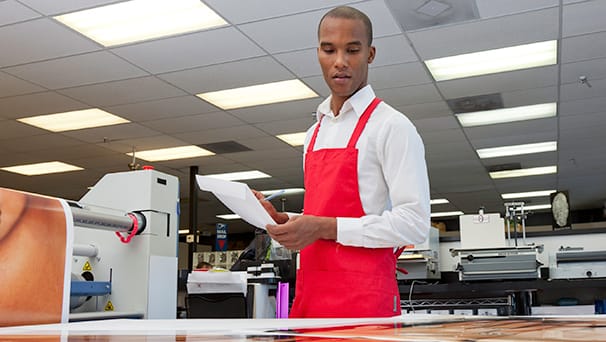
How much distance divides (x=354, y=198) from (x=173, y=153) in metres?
7.25

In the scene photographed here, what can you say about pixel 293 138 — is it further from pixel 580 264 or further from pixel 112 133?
pixel 580 264

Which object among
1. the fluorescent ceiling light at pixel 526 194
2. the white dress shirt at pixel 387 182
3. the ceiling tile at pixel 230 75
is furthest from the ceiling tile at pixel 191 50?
the fluorescent ceiling light at pixel 526 194

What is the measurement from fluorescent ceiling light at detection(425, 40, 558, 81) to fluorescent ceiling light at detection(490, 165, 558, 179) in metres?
4.43

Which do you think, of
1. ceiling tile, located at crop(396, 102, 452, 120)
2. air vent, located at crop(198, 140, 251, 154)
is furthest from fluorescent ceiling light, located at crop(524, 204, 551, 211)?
air vent, located at crop(198, 140, 251, 154)

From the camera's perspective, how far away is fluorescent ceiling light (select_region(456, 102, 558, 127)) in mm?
6714

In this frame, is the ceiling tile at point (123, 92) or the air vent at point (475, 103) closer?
the ceiling tile at point (123, 92)

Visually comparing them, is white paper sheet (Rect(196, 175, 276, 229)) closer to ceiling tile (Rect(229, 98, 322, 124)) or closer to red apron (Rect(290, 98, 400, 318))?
red apron (Rect(290, 98, 400, 318))

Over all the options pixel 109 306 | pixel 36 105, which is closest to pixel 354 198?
pixel 109 306

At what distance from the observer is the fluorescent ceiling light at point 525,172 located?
9656mm

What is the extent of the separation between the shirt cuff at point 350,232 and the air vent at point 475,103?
5.21m

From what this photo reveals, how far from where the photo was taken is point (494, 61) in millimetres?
5461

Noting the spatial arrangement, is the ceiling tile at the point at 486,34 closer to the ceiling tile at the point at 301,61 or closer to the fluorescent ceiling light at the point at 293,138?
the ceiling tile at the point at 301,61

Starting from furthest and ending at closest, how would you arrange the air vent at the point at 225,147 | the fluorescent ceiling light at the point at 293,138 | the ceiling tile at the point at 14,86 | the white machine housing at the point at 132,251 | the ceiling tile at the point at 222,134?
the air vent at the point at 225,147 → the fluorescent ceiling light at the point at 293,138 → the ceiling tile at the point at 222,134 → the ceiling tile at the point at 14,86 → the white machine housing at the point at 132,251

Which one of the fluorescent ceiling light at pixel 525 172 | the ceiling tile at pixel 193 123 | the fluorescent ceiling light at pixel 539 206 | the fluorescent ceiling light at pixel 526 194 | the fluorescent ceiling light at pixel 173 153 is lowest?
the fluorescent ceiling light at pixel 539 206
